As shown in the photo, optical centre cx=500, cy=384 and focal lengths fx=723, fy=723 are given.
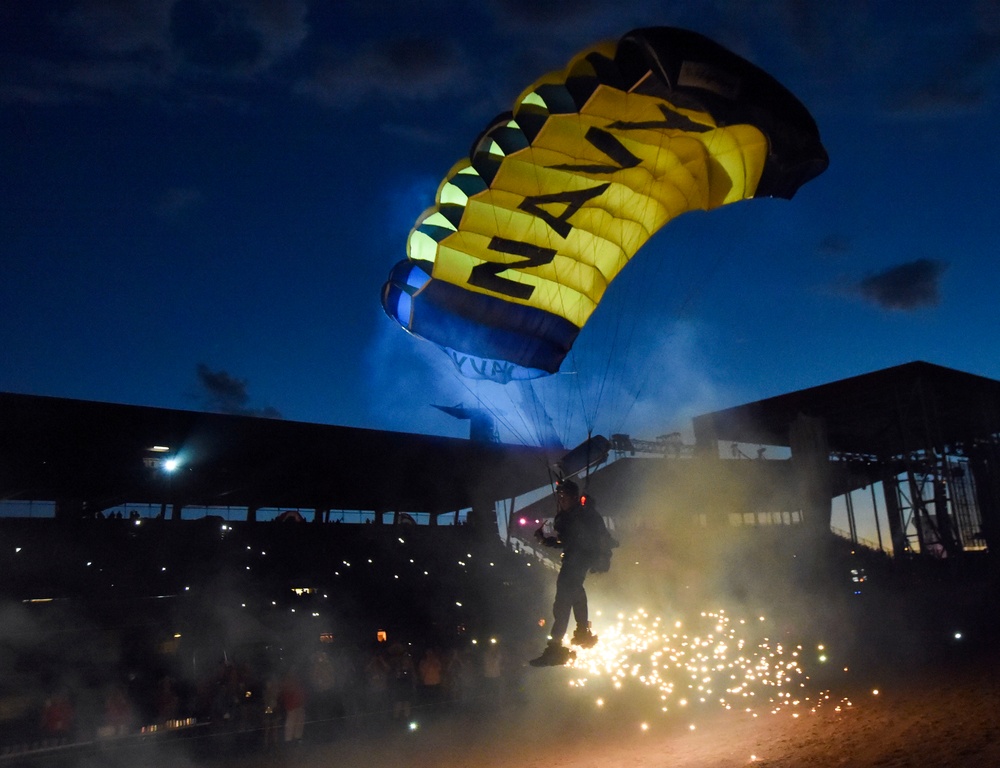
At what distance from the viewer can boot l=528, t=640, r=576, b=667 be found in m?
7.09

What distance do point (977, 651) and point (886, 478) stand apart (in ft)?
57.8

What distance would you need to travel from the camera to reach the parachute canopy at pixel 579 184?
665 cm

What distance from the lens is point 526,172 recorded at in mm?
7785

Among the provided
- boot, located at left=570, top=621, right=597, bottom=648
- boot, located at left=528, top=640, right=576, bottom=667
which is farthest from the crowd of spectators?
boot, located at left=570, top=621, right=597, bottom=648

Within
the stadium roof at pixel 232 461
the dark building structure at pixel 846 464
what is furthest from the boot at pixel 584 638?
the dark building structure at pixel 846 464

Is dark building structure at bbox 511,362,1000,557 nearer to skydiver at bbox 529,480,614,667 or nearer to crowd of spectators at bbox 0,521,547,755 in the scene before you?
crowd of spectators at bbox 0,521,547,755

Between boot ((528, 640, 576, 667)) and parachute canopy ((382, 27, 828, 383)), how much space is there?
357cm

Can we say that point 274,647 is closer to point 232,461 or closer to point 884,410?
point 232,461

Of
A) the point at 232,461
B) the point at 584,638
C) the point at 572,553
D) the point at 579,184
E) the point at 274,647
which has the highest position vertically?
the point at 579,184

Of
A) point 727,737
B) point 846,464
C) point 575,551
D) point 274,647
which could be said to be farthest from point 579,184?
point 846,464

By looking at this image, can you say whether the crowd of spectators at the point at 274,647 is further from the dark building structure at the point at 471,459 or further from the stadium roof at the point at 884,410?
the stadium roof at the point at 884,410

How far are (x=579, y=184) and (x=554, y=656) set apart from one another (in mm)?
4994

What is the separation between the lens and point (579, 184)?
8031 millimetres

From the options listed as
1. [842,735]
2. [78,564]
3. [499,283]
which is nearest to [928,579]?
[842,735]
